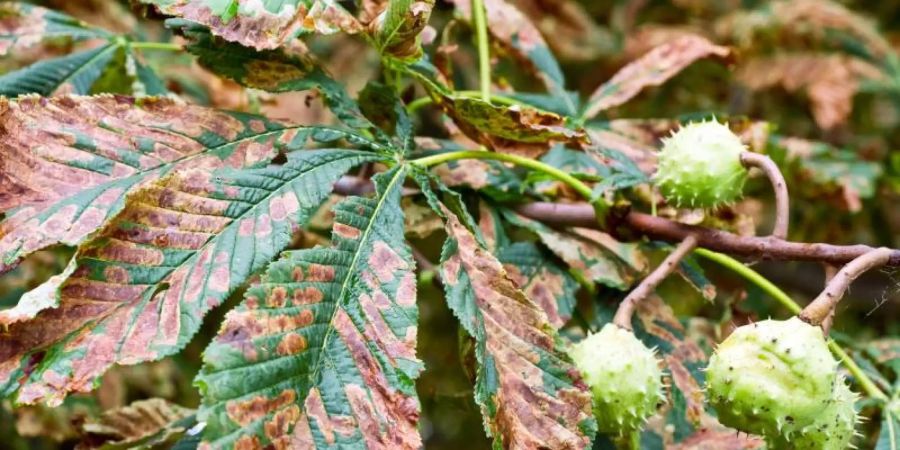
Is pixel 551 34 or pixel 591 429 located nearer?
pixel 591 429

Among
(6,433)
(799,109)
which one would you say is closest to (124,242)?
(6,433)

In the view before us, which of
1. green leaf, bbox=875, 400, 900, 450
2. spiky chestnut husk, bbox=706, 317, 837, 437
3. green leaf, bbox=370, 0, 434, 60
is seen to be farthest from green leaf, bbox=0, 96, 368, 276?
green leaf, bbox=875, 400, 900, 450

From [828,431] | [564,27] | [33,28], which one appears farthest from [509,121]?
[564,27]

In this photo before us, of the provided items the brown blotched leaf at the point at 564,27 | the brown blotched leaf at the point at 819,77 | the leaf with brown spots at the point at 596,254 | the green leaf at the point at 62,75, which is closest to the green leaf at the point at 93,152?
the green leaf at the point at 62,75

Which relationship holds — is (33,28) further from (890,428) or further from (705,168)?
(890,428)

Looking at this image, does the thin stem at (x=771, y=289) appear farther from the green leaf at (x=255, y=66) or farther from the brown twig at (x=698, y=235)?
the green leaf at (x=255, y=66)

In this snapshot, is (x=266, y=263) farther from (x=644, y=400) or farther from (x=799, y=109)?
(x=799, y=109)

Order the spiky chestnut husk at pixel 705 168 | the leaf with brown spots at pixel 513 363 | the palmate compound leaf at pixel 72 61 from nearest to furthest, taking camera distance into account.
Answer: the leaf with brown spots at pixel 513 363
the spiky chestnut husk at pixel 705 168
the palmate compound leaf at pixel 72 61
